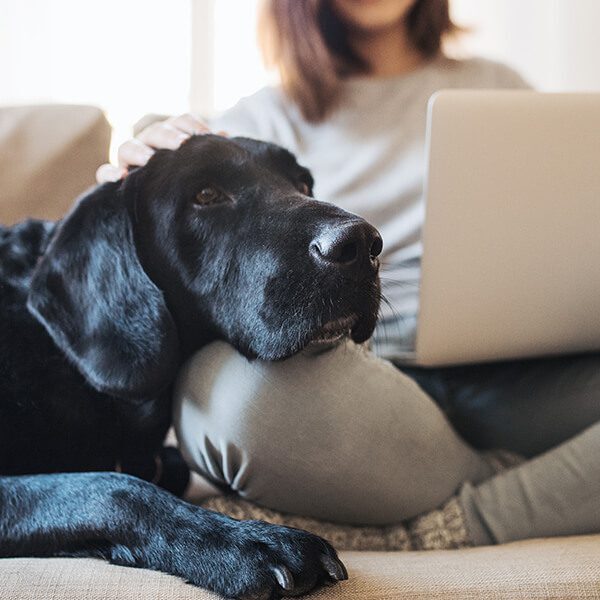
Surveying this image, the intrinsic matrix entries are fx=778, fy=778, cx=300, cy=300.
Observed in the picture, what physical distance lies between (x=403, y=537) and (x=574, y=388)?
0.41 metres

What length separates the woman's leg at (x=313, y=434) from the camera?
0.95 meters

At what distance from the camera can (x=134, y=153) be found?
114 centimetres

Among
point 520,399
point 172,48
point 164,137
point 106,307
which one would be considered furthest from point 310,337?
point 172,48

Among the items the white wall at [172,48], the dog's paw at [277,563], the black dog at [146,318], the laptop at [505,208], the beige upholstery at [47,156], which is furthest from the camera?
the white wall at [172,48]

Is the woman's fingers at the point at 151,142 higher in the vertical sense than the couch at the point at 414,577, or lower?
higher

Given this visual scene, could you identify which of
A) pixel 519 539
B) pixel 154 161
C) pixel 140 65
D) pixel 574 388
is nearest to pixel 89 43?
pixel 140 65

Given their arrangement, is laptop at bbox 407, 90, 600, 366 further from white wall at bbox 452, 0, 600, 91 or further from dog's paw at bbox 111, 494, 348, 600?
white wall at bbox 452, 0, 600, 91

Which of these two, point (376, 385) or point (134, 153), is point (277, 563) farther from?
point (134, 153)

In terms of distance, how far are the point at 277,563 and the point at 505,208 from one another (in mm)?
590

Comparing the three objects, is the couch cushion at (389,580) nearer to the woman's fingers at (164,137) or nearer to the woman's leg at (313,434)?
the woman's leg at (313,434)

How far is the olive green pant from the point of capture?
37.7 inches

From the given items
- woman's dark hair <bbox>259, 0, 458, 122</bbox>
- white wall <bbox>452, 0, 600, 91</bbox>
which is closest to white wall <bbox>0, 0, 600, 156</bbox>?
white wall <bbox>452, 0, 600, 91</bbox>

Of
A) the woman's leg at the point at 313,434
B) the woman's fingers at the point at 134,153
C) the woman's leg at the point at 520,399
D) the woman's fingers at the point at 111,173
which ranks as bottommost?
the woman's leg at the point at 520,399

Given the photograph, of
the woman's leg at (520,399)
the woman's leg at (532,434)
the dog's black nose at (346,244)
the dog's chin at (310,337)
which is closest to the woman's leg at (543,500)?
the woman's leg at (532,434)
